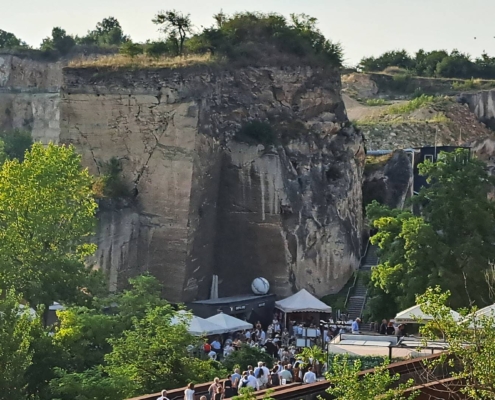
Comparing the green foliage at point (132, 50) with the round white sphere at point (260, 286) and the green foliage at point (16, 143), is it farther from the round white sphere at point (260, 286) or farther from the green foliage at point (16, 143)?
the green foliage at point (16, 143)

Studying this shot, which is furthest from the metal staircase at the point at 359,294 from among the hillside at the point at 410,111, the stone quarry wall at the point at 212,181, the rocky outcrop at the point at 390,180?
the hillside at the point at 410,111

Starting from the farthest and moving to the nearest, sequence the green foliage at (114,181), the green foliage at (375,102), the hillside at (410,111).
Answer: the green foliage at (375,102)
the hillside at (410,111)
the green foliage at (114,181)

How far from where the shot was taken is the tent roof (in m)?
38.3

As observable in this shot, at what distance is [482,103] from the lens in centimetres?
7850

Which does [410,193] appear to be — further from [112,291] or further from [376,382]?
[376,382]

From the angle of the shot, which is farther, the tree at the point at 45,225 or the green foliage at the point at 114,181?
the green foliage at the point at 114,181

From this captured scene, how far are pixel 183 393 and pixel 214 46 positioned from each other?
25.8 meters

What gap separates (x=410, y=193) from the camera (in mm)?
49500

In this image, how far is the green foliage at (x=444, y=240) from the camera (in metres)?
32.8

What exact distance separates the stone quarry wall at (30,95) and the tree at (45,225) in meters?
30.8

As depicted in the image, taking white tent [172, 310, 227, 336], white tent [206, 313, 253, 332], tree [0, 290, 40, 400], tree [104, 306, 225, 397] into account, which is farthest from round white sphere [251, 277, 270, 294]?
tree [0, 290, 40, 400]

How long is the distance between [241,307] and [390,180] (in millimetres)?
13490

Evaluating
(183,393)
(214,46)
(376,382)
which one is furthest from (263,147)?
(376,382)

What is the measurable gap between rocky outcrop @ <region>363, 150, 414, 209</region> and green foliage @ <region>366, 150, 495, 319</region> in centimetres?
1387
